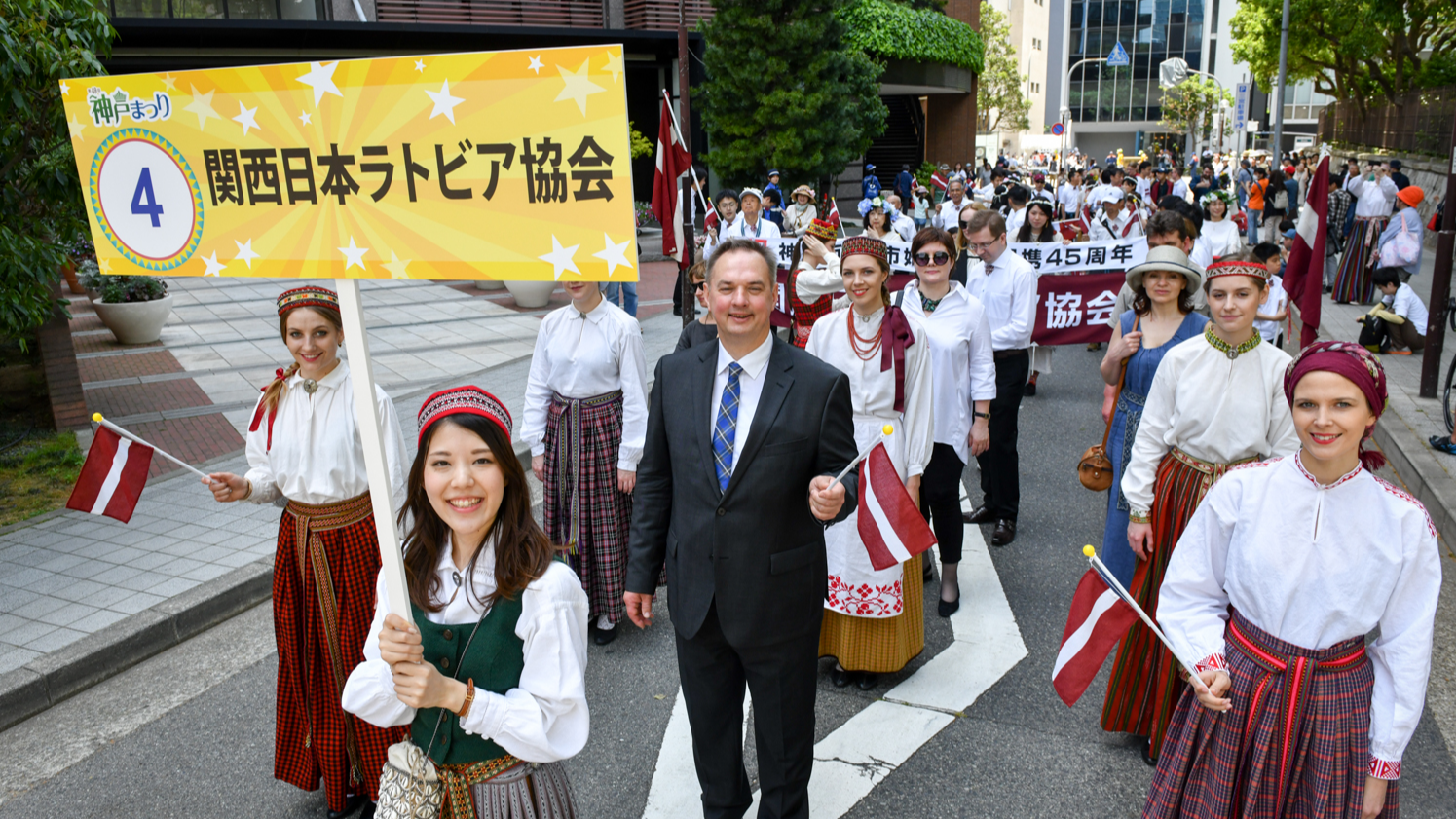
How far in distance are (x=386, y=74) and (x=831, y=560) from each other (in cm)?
314

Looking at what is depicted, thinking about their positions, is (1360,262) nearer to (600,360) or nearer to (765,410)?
(600,360)

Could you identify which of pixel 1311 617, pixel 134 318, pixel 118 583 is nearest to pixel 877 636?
pixel 1311 617

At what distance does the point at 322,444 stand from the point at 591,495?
1.84m

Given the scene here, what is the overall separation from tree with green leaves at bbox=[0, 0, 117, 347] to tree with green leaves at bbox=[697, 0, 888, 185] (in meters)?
16.0

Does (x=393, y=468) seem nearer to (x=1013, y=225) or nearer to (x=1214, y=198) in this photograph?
(x=1214, y=198)

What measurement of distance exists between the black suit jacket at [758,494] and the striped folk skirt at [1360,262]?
49.7ft

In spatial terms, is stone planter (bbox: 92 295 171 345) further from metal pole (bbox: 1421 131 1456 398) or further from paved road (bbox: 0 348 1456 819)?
metal pole (bbox: 1421 131 1456 398)

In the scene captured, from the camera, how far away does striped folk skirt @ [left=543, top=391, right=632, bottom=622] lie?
5.31 meters

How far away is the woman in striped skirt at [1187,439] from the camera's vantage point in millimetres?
3732

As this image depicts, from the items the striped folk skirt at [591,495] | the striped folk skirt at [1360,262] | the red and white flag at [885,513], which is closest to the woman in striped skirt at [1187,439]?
the red and white flag at [885,513]

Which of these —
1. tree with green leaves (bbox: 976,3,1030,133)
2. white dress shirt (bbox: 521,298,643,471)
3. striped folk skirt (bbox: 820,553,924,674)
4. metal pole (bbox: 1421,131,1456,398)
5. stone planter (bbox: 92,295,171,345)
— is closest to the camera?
striped folk skirt (bbox: 820,553,924,674)

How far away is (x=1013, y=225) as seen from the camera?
1441cm

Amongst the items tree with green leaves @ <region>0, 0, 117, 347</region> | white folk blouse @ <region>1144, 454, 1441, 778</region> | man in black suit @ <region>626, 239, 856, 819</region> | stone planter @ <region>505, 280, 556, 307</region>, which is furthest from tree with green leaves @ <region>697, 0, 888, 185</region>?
white folk blouse @ <region>1144, 454, 1441, 778</region>

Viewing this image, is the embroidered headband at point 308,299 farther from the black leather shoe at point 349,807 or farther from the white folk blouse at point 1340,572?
the white folk blouse at point 1340,572
